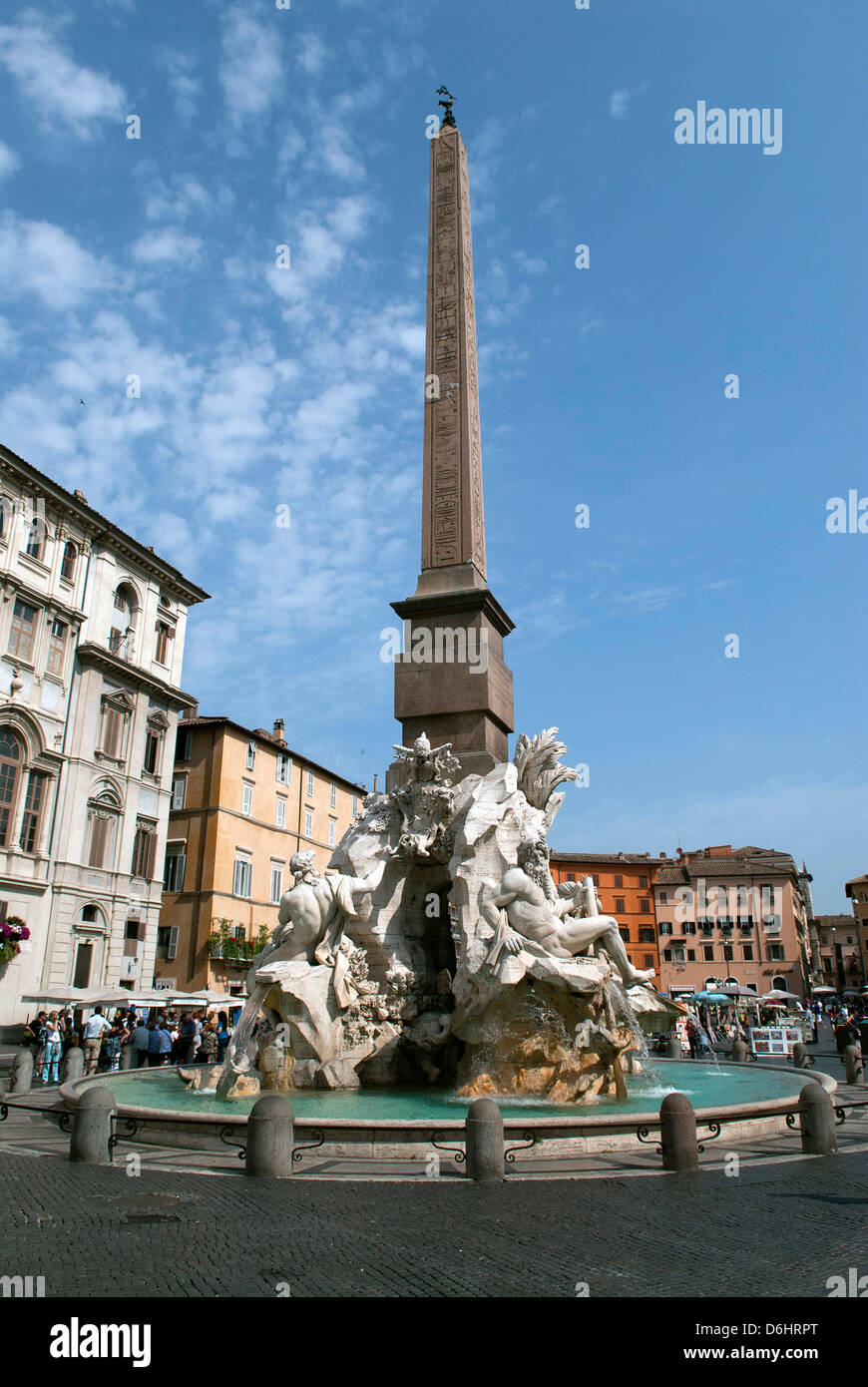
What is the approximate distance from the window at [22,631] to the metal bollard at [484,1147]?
21618mm

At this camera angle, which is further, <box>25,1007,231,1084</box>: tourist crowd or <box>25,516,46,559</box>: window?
<box>25,516,46,559</box>: window

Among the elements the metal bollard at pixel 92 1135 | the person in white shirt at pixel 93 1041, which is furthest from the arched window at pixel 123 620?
the metal bollard at pixel 92 1135

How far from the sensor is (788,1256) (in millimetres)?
4086

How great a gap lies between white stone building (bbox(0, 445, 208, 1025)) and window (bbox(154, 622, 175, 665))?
0.35 meters

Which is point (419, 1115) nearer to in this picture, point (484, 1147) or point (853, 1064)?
point (484, 1147)

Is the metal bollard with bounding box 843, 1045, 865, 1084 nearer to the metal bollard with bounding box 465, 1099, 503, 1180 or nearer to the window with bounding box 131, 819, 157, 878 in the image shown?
the metal bollard with bounding box 465, 1099, 503, 1180

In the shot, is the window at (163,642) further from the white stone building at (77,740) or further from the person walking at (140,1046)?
the person walking at (140,1046)

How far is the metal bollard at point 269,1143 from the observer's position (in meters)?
5.70

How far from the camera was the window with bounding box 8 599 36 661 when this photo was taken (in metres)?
24.2

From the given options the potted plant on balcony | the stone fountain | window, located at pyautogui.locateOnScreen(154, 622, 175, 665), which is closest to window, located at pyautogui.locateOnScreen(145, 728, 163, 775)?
window, located at pyautogui.locateOnScreen(154, 622, 175, 665)

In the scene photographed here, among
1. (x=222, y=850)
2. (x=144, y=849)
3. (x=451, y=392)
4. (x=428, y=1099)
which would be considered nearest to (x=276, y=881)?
(x=222, y=850)

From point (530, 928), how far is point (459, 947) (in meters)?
0.73

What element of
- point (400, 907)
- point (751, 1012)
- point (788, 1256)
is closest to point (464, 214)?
point (400, 907)

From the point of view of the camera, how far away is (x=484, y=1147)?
5578 mm
